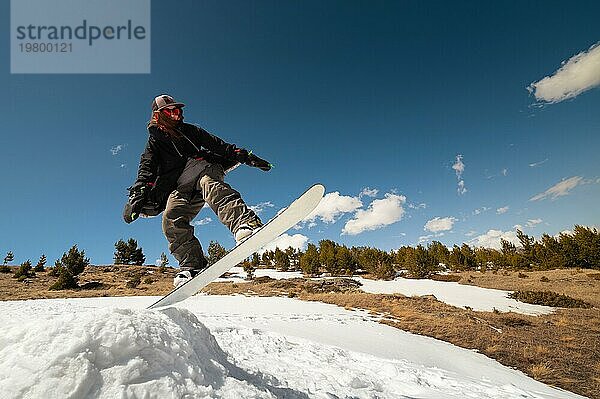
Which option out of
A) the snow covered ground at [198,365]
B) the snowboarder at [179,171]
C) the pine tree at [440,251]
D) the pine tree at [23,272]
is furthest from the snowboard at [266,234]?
the pine tree at [440,251]

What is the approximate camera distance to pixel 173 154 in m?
3.68

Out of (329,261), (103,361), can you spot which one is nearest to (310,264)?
(329,261)

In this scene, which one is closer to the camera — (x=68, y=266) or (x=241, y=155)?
(x=241, y=155)

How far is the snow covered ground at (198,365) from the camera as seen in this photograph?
1.63m

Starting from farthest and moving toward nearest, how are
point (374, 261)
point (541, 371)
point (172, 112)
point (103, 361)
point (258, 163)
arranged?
point (374, 261) < point (541, 371) < point (258, 163) < point (172, 112) < point (103, 361)

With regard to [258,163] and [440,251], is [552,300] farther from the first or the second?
[440,251]

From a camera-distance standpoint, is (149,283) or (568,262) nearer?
(149,283)

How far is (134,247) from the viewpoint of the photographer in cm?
4447

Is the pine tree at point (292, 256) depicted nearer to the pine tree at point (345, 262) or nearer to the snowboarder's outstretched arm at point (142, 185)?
the pine tree at point (345, 262)

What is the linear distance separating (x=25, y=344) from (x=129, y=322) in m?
0.55

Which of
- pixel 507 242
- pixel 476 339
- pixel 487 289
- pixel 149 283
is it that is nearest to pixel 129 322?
pixel 476 339

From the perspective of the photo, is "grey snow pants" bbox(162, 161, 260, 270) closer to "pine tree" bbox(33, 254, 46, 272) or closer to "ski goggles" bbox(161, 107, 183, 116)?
"ski goggles" bbox(161, 107, 183, 116)

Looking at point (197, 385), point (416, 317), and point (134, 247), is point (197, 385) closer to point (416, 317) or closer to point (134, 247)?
point (416, 317)

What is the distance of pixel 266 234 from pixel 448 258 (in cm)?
5640
